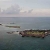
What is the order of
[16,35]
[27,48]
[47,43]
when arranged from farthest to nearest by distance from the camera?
[16,35], [47,43], [27,48]

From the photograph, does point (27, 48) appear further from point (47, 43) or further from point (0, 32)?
point (0, 32)

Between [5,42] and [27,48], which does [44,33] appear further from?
[5,42]

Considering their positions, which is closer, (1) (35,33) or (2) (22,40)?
(2) (22,40)

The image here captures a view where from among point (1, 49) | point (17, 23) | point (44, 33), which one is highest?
point (17, 23)

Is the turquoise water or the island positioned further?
the island

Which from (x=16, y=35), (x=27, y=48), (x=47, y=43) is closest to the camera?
(x=27, y=48)

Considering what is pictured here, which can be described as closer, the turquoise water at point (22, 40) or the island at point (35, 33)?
the turquoise water at point (22, 40)

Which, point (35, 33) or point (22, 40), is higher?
point (35, 33)

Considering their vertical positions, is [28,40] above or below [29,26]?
below

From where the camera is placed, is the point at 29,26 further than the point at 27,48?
Yes

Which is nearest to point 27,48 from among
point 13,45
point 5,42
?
point 13,45
